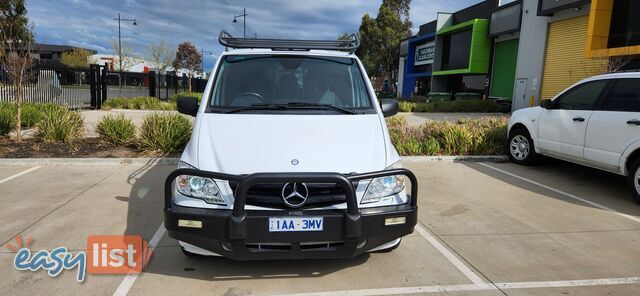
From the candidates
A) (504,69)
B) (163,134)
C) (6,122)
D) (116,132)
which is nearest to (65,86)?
(6,122)

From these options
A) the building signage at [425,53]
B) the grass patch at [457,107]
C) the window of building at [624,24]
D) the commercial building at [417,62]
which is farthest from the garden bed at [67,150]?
the commercial building at [417,62]

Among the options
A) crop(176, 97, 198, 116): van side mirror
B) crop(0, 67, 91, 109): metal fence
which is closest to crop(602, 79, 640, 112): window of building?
crop(176, 97, 198, 116): van side mirror

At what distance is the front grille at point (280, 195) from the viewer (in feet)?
10.5

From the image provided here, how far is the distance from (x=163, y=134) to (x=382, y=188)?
635 centimetres

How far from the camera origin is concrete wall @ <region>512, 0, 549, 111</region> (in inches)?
816

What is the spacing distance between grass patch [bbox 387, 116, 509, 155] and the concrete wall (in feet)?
41.5

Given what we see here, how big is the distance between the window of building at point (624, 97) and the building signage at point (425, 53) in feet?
102

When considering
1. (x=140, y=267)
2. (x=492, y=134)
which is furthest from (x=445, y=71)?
(x=140, y=267)

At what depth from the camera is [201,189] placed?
10.8ft

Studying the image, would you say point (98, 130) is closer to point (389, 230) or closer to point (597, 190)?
point (389, 230)

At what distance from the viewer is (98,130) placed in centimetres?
938

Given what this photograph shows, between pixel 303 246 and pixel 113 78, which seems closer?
pixel 303 246

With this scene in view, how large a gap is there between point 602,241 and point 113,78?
25.5m

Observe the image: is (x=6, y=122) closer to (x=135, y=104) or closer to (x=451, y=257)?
(x=451, y=257)
